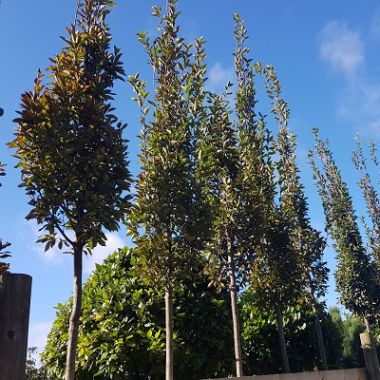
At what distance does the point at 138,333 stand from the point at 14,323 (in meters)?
10.7

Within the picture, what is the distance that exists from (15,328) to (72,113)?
6458mm

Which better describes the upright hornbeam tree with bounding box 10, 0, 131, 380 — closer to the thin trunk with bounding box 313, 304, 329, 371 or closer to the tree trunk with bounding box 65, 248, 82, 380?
the tree trunk with bounding box 65, 248, 82, 380

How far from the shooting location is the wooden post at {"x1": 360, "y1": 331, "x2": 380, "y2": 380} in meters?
5.09

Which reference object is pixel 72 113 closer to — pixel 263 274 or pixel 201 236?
pixel 201 236

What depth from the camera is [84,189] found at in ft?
27.6

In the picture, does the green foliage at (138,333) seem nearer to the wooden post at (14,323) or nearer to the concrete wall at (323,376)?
the concrete wall at (323,376)

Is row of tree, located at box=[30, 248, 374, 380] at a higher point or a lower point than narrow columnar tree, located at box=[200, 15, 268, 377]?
lower

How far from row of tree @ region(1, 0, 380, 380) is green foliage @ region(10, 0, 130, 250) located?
0.02 meters

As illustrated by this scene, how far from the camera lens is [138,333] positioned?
13203 mm

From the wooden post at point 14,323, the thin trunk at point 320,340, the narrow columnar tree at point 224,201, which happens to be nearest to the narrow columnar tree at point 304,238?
the thin trunk at point 320,340

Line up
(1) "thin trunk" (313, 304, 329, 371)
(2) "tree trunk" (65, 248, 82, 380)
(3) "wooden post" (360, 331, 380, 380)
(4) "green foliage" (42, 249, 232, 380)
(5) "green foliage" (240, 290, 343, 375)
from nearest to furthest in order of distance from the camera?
(3) "wooden post" (360, 331, 380, 380), (2) "tree trunk" (65, 248, 82, 380), (4) "green foliage" (42, 249, 232, 380), (5) "green foliage" (240, 290, 343, 375), (1) "thin trunk" (313, 304, 329, 371)

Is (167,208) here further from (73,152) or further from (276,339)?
(276,339)

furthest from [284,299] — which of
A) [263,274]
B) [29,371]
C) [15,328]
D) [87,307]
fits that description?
[29,371]

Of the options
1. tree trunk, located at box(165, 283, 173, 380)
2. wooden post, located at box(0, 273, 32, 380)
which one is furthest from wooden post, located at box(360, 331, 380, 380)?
tree trunk, located at box(165, 283, 173, 380)
